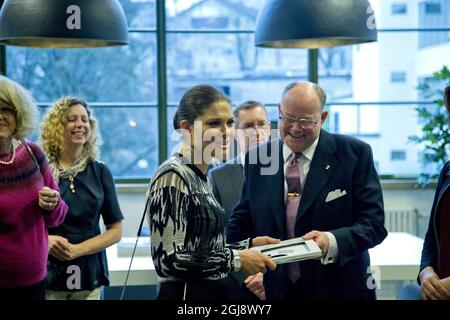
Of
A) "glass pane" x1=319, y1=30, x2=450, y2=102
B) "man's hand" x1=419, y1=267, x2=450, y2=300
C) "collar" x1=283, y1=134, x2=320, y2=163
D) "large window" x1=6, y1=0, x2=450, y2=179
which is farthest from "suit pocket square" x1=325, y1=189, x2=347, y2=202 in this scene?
"glass pane" x1=319, y1=30, x2=450, y2=102

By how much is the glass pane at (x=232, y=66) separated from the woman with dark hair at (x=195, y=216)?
4156 millimetres

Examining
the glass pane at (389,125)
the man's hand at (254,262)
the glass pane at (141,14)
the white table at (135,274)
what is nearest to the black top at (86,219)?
the white table at (135,274)

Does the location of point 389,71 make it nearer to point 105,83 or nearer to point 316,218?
point 105,83

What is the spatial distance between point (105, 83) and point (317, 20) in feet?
12.4

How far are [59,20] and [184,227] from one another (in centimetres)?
118

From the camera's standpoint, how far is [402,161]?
21.5 ft

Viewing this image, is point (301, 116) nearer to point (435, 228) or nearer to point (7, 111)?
point (435, 228)

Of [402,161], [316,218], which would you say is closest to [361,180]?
[316,218]

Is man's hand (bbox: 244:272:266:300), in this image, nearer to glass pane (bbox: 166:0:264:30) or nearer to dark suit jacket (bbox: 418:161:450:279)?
dark suit jacket (bbox: 418:161:450:279)

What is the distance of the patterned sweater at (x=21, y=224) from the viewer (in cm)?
249

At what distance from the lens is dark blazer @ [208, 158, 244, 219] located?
3.20 meters

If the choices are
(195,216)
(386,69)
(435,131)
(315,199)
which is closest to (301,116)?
(315,199)

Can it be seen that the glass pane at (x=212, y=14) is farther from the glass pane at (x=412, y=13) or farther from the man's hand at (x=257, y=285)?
the man's hand at (x=257, y=285)

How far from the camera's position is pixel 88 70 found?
20.6ft
